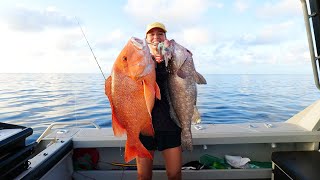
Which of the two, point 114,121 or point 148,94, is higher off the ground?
point 148,94

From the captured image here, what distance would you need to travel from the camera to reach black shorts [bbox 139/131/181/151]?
2770 millimetres

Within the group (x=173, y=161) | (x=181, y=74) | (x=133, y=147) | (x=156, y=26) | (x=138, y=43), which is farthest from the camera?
(x=173, y=161)

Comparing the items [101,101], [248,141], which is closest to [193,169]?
[248,141]

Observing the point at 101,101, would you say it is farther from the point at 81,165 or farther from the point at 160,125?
the point at 160,125

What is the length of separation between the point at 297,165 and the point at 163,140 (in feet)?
4.57

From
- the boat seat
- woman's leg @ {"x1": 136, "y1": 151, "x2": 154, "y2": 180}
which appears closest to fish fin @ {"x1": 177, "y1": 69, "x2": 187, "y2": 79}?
woman's leg @ {"x1": 136, "y1": 151, "x2": 154, "y2": 180}

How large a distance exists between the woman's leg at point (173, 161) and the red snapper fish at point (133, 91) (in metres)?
0.52

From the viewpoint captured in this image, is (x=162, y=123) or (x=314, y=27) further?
(x=314, y=27)

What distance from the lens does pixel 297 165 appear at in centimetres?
275

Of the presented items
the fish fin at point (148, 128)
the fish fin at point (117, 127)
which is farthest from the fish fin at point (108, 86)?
the fish fin at point (148, 128)

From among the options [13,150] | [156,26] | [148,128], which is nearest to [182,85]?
[148,128]

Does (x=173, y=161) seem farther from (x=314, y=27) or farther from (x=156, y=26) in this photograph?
(x=314, y=27)

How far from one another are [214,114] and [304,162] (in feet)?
23.2

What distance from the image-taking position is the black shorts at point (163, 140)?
2770mm
